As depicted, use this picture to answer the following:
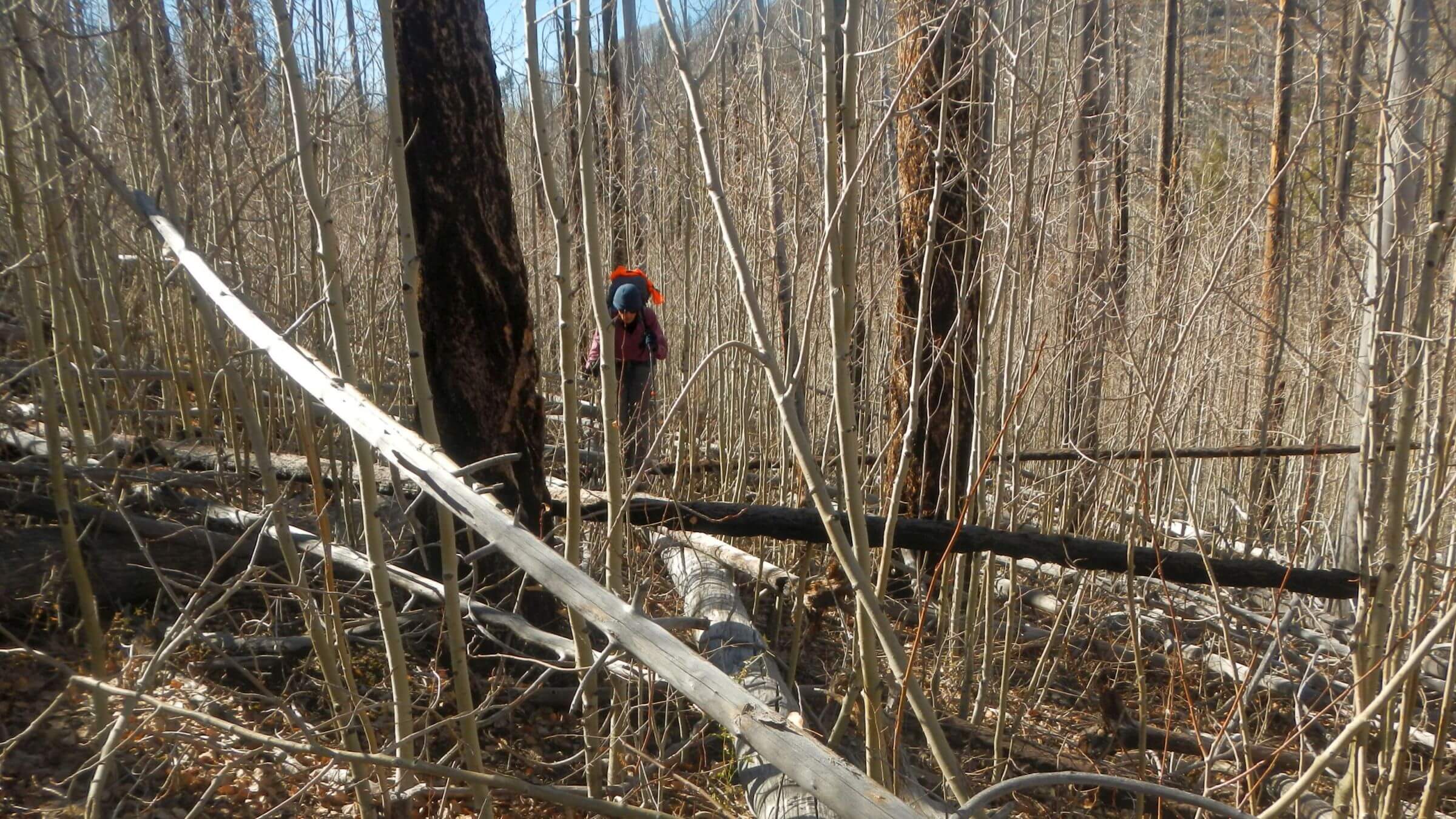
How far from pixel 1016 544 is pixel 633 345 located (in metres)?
3.01

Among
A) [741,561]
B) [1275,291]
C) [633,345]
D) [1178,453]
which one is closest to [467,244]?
[741,561]

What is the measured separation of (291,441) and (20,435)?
3.56ft

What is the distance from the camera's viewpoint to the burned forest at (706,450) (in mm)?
1787

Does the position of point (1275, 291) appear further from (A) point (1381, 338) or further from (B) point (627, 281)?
(A) point (1381, 338)

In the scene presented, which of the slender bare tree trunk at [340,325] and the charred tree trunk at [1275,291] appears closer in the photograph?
the slender bare tree trunk at [340,325]

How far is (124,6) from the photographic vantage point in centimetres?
260

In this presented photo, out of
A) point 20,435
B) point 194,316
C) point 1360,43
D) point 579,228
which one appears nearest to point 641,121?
point 579,228

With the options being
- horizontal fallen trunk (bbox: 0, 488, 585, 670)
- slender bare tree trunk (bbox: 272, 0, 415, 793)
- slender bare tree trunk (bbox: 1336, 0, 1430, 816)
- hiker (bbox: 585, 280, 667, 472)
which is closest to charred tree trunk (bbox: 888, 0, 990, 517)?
hiker (bbox: 585, 280, 667, 472)

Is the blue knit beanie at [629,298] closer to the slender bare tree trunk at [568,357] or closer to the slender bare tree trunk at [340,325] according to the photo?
the slender bare tree trunk at [568,357]

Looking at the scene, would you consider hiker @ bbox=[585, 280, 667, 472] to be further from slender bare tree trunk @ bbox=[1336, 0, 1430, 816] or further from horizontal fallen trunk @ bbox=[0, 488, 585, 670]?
slender bare tree trunk @ bbox=[1336, 0, 1430, 816]

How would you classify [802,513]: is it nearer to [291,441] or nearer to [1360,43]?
[1360,43]

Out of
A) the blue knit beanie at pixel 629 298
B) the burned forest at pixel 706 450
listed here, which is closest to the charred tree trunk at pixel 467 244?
the burned forest at pixel 706 450

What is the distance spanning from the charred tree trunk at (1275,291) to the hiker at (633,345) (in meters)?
2.83

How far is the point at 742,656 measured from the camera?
10.7 ft
